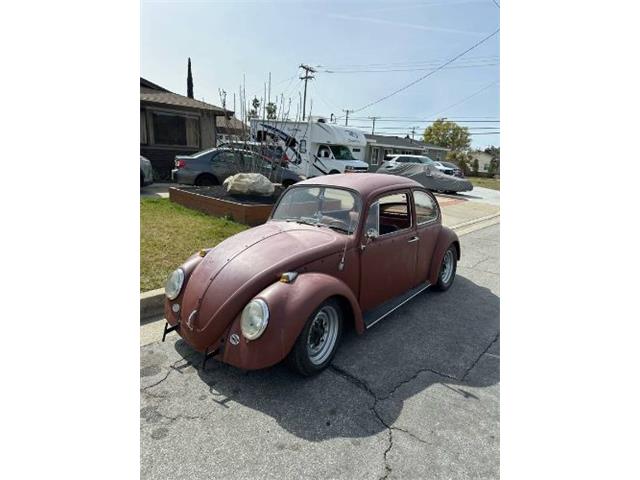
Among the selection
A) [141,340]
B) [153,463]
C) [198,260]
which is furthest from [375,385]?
[141,340]

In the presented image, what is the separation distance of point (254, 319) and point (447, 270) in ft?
11.0

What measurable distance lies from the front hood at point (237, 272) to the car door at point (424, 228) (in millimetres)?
1392

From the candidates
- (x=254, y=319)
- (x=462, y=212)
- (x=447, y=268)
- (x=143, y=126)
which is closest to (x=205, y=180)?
(x=143, y=126)

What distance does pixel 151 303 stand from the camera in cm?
390

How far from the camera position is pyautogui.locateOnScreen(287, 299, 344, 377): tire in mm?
2775

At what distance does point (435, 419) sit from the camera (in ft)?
8.38

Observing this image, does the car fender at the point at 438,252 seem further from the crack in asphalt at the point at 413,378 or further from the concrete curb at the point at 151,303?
the concrete curb at the point at 151,303

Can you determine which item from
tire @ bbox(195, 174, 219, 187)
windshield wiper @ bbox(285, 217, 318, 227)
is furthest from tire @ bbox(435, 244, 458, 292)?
tire @ bbox(195, 174, 219, 187)

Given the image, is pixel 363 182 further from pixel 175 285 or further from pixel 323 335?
pixel 175 285

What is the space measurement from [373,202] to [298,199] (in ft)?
2.98

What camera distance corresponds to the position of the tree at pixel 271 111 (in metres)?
11.2

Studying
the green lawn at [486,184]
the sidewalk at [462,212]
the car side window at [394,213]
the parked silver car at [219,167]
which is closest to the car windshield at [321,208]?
the car side window at [394,213]

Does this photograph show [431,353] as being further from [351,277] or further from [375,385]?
[351,277]

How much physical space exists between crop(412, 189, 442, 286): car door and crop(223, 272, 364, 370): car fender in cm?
189
